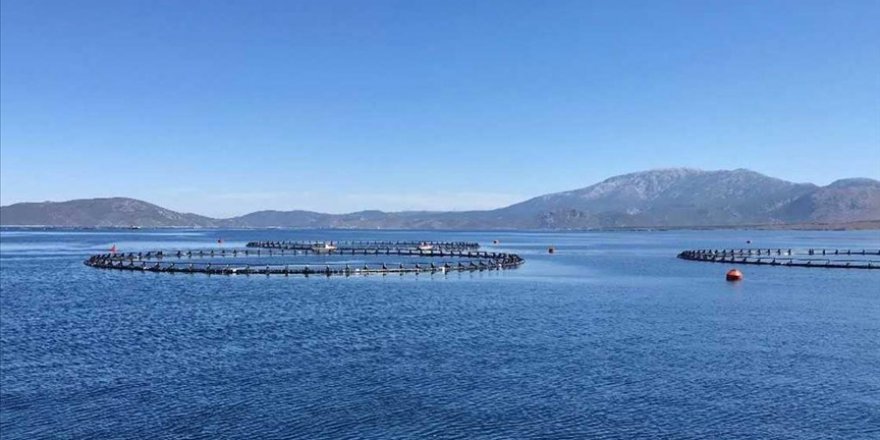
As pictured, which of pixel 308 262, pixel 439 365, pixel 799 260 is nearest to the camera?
pixel 439 365

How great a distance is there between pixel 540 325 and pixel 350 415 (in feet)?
84.4

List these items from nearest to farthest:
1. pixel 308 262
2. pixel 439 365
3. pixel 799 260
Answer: pixel 439 365 < pixel 308 262 < pixel 799 260

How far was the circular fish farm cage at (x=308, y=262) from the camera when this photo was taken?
10381 centimetres

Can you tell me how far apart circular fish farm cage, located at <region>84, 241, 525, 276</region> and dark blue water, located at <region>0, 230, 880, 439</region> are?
27.3 metres

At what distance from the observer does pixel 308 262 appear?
134 metres

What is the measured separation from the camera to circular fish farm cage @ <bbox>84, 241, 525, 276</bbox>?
104 m

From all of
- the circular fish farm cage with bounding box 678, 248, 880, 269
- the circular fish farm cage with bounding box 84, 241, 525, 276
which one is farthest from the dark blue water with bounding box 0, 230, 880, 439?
the circular fish farm cage with bounding box 678, 248, 880, 269

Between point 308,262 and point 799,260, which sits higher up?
point 308,262

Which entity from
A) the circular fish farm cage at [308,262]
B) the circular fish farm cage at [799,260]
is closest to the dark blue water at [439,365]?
the circular fish farm cage at [308,262]

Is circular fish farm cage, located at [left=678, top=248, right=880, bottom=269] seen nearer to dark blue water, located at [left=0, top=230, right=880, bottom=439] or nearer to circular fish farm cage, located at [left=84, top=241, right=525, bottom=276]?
circular fish farm cage, located at [left=84, top=241, right=525, bottom=276]

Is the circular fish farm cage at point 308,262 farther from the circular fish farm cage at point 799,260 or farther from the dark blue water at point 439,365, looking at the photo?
the circular fish farm cage at point 799,260

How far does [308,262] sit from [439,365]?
97499 millimetres

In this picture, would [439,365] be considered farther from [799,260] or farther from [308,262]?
[799,260]

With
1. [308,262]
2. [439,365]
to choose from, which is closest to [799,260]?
[308,262]
